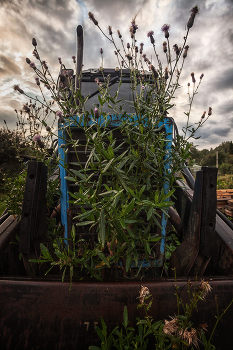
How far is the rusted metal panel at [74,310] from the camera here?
1.07 m

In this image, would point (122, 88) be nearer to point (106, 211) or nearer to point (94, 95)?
point (94, 95)

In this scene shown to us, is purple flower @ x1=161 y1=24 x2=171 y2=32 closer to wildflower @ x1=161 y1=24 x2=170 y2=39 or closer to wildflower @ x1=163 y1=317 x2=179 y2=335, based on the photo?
wildflower @ x1=161 y1=24 x2=170 y2=39

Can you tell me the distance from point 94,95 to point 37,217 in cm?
224

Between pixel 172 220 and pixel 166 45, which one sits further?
pixel 172 220

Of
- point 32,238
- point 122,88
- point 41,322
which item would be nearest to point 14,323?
point 41,322

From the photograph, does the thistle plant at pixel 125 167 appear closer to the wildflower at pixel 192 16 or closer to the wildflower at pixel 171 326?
the wildflower at pixel 192 16

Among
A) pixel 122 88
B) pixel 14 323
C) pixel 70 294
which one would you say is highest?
pixel 122 88

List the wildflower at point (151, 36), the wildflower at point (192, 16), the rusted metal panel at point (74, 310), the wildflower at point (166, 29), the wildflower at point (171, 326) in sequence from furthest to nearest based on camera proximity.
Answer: the wildflower at point (151, 36)
the wildflower at point (166, 29)
the wildflower at point (192, 16)
the rusted metal panel at point (74, 310)
the wildflower at point (171, 326)

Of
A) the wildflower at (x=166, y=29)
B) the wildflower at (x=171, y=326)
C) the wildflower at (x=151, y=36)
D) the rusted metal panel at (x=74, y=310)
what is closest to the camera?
the wildflower at (x=171, y=326)

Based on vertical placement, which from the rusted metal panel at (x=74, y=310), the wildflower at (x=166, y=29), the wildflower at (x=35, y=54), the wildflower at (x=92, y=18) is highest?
the wildflower at (x=92, y=18)

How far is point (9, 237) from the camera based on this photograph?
58.7 inches

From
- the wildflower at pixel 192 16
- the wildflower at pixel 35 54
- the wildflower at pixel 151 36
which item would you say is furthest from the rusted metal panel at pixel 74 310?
the wildflower at pixel 151 36

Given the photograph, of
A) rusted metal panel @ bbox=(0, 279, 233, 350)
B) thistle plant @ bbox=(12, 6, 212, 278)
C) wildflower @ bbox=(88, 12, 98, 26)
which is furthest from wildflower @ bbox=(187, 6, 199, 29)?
Answer: rusted metal panel @ bbox=(0, 279, 233, 350)

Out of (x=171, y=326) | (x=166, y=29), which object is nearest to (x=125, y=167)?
(x=171, y=326)
